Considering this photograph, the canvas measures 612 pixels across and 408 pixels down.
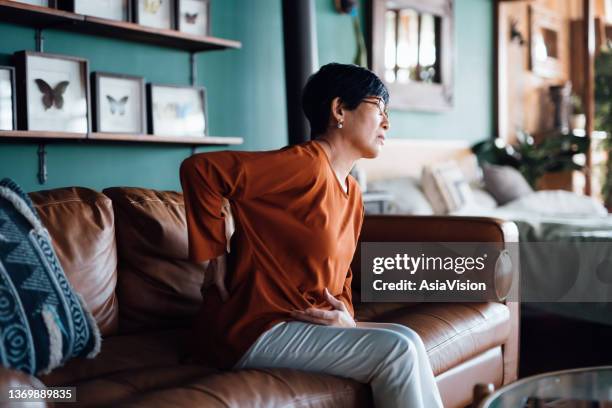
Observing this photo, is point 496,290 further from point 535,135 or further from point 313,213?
point 535,135

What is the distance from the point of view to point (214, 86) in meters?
3.51

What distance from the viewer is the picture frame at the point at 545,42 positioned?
619 cm

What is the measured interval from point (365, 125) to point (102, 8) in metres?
1.53

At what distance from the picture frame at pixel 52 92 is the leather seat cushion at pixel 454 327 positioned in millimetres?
1438

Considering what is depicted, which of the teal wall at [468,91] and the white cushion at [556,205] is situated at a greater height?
the teal wall at [468,91]

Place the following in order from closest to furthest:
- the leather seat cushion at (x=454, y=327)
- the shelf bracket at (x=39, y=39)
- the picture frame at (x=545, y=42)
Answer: the leather seat cushion at (x=454, y=327)
the shelf bracket at (x=39, y=39)
the picture frame at (x=545, y=42)

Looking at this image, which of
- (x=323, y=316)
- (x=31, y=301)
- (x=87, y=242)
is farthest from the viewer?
(x=87, y=242)

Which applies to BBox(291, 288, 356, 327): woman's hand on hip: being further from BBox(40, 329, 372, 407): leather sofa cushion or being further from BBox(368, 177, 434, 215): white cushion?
BBox(368, 177, 434, 215): white cushion

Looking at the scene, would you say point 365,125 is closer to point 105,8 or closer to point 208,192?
point 208,192

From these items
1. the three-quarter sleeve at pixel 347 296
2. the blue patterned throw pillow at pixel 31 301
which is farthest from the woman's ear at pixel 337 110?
the blue patterned throw pillow at pixel 31 301

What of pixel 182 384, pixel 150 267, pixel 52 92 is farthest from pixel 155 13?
pixel 182 384

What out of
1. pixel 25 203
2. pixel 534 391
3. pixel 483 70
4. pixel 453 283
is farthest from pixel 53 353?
pixel 483 70

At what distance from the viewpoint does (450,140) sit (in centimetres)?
519

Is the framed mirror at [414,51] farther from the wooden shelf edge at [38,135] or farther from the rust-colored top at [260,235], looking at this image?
the rust-colored top at [260,235]
